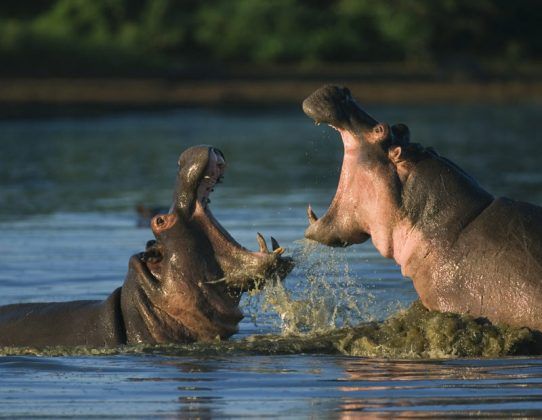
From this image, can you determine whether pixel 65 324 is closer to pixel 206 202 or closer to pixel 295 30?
pixel 206 202

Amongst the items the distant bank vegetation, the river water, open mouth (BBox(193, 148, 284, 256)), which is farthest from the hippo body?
the distant bank vegetation

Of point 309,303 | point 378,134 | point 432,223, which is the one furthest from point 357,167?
point 309,303

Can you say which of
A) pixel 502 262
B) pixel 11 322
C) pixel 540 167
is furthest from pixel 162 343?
pixel 540 167

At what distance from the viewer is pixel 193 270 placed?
24.7 ft

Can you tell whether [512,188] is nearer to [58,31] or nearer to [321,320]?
[321,320]

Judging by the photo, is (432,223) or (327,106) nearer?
(432,223)

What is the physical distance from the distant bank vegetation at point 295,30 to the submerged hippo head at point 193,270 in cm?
2895

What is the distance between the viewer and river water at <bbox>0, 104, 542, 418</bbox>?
6348 mm

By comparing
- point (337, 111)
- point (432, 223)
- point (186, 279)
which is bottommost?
point (186, 279)

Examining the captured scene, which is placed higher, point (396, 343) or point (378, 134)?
point (378, 134)

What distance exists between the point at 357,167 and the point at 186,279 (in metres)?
0.92

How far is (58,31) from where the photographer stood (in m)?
38.3

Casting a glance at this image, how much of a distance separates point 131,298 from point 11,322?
0.68 meters

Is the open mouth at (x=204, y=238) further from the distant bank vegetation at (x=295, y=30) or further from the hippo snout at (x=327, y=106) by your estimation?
the distant bank vegetation at (x=295, y=30)
